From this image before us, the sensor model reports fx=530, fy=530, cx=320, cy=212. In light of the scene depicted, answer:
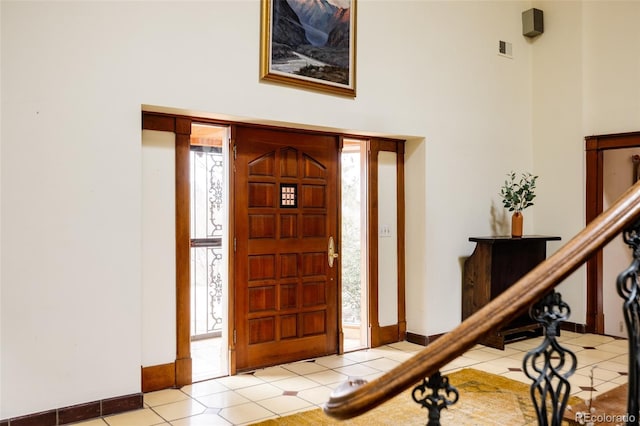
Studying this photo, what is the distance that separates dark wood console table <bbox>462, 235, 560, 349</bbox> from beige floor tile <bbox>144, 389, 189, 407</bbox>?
9.39 ft

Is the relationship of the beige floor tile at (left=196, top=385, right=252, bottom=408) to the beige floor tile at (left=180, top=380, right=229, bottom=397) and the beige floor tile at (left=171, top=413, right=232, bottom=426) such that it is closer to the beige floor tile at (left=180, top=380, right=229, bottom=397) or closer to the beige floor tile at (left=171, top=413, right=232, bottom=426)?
the beige floor tile at (left=180, top=380, right=229, bottom=397)

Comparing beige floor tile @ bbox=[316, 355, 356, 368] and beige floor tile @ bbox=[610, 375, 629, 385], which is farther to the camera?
beige floor tile @ bbox=[316, 355, 356, 368]

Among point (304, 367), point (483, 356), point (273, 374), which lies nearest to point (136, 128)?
point (273, 374)

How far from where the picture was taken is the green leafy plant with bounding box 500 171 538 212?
5.49 m

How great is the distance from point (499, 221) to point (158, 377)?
→ 3856mm

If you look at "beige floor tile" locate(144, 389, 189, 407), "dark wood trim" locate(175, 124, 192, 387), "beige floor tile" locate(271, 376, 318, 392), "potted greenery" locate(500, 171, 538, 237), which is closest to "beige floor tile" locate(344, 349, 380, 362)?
"beige floor tile" locate(271, 376, 318, 392)

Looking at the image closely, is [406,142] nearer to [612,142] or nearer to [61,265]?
[612,142]

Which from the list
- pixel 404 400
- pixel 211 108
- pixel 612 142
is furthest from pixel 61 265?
pixel 612 142

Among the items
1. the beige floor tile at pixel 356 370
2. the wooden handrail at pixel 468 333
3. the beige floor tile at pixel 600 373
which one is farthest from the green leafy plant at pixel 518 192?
the wooden handrail at pixel 468 333

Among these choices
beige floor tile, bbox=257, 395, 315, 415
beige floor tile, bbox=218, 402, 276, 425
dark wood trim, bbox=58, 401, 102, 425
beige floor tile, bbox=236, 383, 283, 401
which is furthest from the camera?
beige floor tile, bbox=236, 383, 283, 401

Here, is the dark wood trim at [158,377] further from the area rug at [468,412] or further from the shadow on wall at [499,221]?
the shadow on wall at [499,221]

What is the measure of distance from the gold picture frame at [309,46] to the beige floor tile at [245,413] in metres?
2.44

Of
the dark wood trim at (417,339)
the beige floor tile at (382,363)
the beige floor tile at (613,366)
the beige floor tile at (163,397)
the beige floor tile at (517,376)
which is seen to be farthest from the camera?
the dark wood trim at (417,339)

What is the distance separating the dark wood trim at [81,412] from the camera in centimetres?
316
